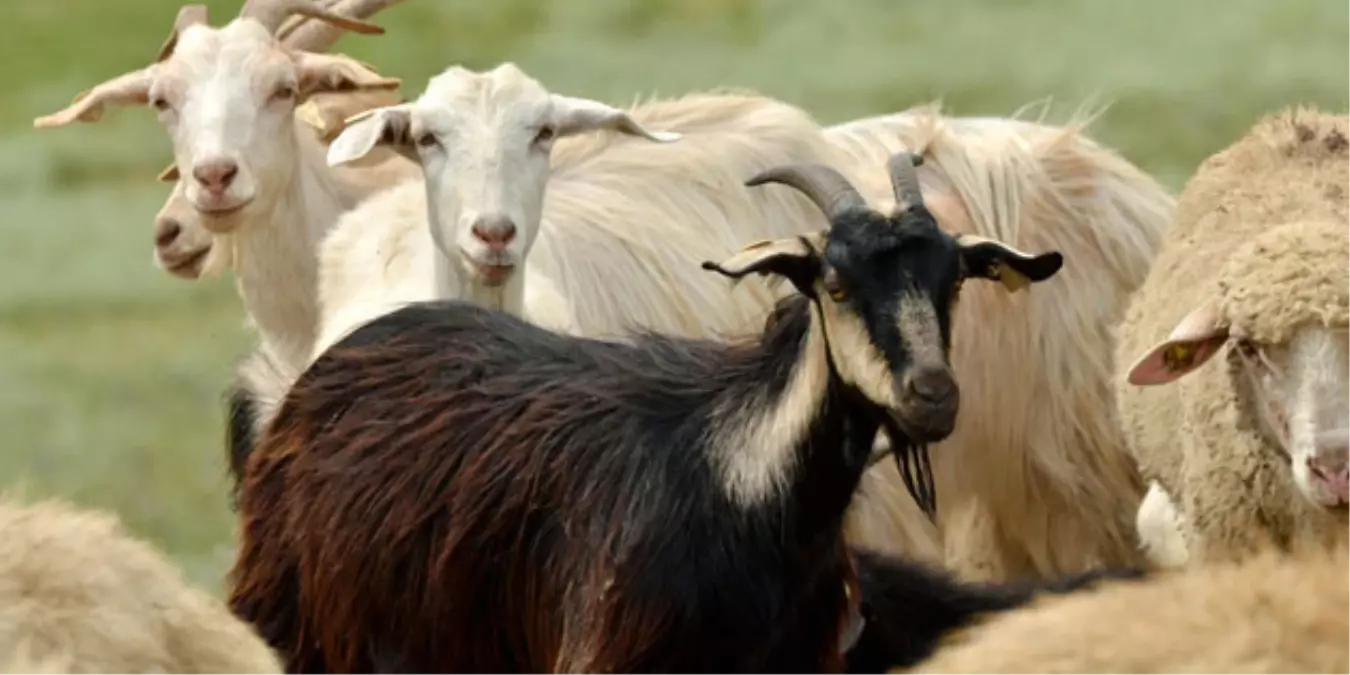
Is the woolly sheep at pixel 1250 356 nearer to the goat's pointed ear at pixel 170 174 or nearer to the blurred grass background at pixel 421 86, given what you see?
the goat's pointed ear at pixel 170 174

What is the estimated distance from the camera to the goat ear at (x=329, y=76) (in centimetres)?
781

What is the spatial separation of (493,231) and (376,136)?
0.53 metres

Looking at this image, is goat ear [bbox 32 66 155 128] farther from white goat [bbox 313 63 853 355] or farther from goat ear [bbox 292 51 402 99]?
white goat [bbox 313 63 853 355]

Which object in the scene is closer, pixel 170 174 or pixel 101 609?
pixel 101 609

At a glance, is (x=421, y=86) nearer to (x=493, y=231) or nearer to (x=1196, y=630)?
(x=493, y=231)

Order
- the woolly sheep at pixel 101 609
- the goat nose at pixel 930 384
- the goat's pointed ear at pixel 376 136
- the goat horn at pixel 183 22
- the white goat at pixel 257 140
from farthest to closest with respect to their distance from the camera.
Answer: the goat horn at pixel 183 22, the white goat at pixel 257 140, the goat's pointed ear at pixel 376 136, the goat nose at pixel 930 384, the woolly sheep at pixel 101 609

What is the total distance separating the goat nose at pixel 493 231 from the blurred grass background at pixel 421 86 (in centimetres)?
412

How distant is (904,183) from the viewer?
220 inches

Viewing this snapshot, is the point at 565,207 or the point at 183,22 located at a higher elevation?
the point at 183,22

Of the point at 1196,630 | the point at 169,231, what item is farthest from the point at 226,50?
the point at 1196,630

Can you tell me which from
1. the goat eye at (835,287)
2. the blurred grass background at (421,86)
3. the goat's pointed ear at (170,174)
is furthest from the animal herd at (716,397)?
the blurred grass background at (421,86)

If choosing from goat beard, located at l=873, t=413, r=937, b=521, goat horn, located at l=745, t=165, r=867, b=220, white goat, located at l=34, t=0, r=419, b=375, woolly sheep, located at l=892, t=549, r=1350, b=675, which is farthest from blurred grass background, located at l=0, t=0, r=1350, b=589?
woolly sheep, located at l=892, t=549, r=1350, b=675

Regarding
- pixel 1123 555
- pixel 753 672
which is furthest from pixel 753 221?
pixel 753 672

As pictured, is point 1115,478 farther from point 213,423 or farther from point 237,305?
point 237,305
